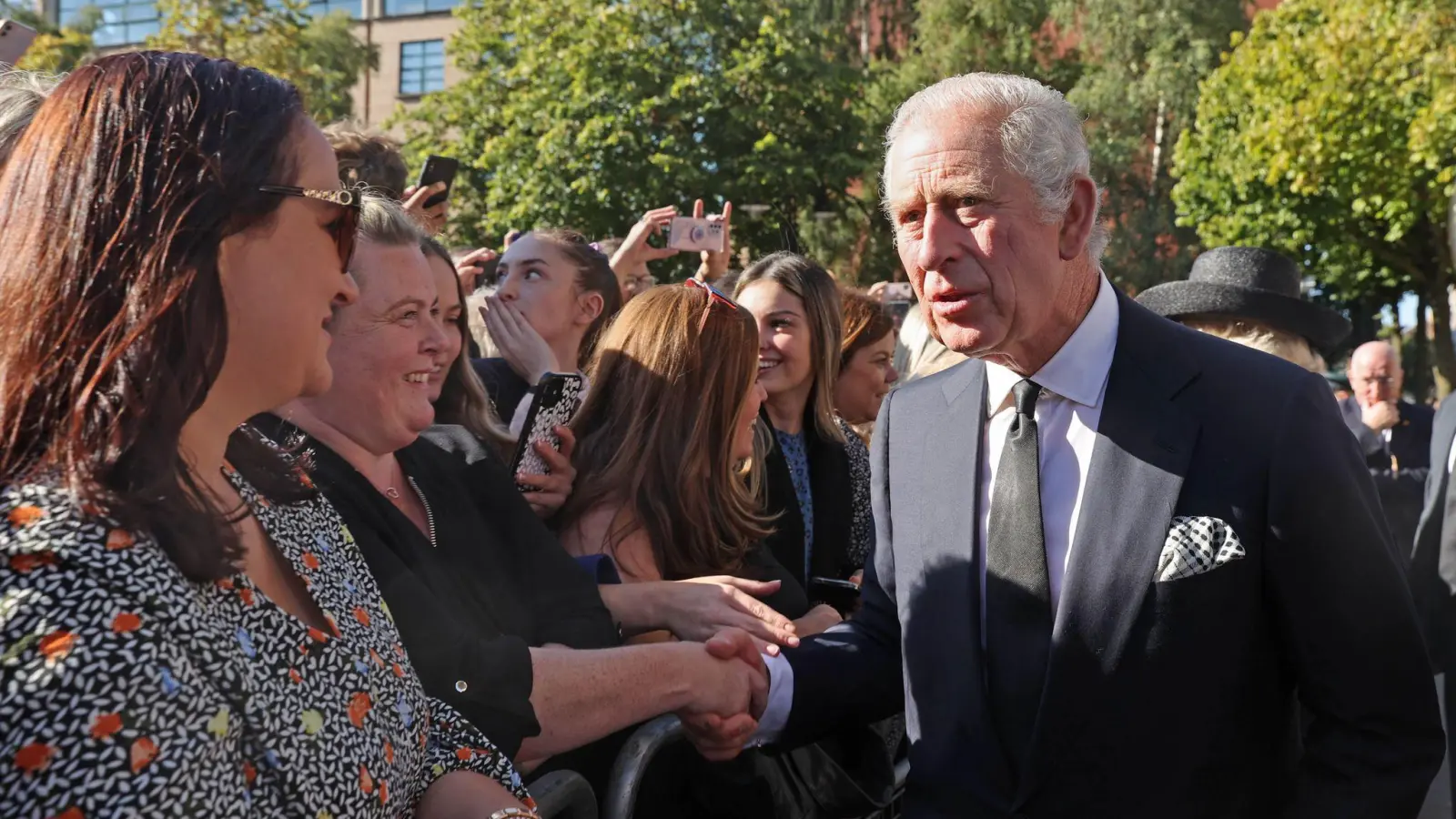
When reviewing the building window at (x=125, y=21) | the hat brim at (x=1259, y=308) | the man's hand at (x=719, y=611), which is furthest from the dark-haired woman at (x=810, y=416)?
the building window at (x=125, y=21)

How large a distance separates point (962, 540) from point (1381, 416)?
22.8 ft

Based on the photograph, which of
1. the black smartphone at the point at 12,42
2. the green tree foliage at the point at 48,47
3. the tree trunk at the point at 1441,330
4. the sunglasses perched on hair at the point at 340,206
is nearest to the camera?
the sunglasses perched on hair at the point at 340,206

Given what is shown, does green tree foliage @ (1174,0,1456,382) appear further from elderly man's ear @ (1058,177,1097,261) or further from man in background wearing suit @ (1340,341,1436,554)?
elderly man's ear @ (1058,177,1097,261)

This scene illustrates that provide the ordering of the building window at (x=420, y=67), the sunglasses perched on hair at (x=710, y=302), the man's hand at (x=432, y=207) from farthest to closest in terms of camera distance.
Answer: the building window at (x=420, y=67) < the man's hand at (x=432, y=207) < the sunglasses perched on hair at (x=710, y=302)

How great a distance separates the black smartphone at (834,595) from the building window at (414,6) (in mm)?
45425

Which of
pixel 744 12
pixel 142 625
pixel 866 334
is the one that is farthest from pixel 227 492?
pixel 744 12

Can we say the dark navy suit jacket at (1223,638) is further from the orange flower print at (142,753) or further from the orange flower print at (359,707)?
the orange flower print at (142,753)

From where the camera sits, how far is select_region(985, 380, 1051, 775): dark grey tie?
2.38 meters

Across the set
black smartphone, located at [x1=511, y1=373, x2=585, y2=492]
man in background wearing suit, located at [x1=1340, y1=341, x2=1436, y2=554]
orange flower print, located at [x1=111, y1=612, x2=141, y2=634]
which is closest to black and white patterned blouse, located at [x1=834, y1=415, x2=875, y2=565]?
black smartphone, located at [x1=511, y1=373, x2=585, y2=492]

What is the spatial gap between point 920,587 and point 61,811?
1.67m

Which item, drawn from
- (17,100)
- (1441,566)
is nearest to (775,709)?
(17,100)

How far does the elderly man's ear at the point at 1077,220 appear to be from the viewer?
2484mm

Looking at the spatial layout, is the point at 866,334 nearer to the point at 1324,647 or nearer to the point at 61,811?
the point at 1324,647

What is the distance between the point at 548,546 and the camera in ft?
9.98
